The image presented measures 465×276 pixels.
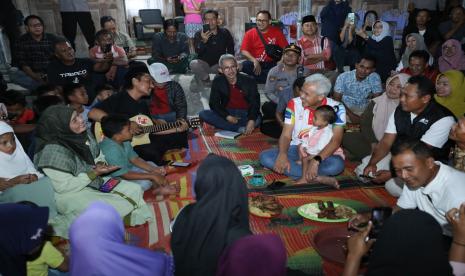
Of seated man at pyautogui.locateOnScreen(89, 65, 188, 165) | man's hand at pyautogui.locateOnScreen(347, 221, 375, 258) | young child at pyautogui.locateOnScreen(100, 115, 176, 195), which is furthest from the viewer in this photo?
seated man at pyautogui.locateOnScreen(89, 65, 188, 165)

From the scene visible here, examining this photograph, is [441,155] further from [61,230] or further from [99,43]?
[99,43]

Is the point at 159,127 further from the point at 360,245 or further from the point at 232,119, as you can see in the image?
the point at 360,245

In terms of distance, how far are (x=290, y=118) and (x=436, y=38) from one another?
4475mm

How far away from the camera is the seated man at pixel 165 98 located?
487 centimetres

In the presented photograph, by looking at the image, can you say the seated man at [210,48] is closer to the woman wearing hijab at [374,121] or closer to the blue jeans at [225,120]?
the blue jeans at [225,120]

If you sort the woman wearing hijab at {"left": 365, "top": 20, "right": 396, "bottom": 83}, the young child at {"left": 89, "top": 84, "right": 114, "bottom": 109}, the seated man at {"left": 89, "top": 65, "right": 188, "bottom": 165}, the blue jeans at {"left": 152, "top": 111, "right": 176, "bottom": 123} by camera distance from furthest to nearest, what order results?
the woman wearing hijab at {"left": 365, "top": 20, "right": 396, "bottom": 83}, the blue jeans at {"left": 152, "top": 111, "right": 176, "bottom": 123}, the young child at {"left": 89, "top": 84, "right": 114, "bottom": 109}, the seated man at {"left": 89, "top": 65, "right": 188, "bottom": 165}

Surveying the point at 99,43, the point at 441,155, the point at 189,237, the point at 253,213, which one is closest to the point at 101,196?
the point at 253,213

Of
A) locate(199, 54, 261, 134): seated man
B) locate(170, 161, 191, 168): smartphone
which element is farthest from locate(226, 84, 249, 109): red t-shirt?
locate(170, 161, 191, 168): smartphone

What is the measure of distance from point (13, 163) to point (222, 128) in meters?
2.86

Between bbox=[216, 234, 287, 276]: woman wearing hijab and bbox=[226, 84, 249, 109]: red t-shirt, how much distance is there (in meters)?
3.76

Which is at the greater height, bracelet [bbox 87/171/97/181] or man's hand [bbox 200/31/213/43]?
man's hand [bbox 200/31/213/43]

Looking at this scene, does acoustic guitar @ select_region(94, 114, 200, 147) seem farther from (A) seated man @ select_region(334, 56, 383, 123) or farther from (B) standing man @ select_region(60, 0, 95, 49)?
(B) standing man @ select_region(60, 0, 95, 49)

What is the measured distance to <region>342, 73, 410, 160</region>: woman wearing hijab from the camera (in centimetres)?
406

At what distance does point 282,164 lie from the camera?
3.91m
